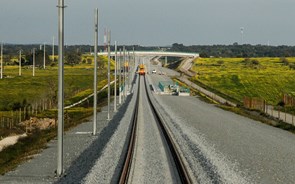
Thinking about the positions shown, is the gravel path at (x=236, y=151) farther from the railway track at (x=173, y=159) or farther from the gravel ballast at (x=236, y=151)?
the railway track at (x=173, y=159)

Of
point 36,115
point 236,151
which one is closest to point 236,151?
point 236,151

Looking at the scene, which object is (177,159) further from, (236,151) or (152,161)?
(236,151)

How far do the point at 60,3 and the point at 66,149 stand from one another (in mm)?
8528

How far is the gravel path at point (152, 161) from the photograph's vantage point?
51.6ft

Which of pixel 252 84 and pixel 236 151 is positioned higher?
pixel 252 84

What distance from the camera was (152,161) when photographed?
1903 centimetres

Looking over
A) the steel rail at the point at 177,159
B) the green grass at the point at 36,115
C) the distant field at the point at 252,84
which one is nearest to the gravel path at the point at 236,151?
the steel rail at the point at 177,159

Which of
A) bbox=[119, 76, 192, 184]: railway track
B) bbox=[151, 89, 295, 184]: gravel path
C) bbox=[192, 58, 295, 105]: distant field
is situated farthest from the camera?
bbox=[192, 58, 295, 105]: distant field

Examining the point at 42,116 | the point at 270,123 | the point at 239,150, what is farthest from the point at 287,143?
the point at 42,116

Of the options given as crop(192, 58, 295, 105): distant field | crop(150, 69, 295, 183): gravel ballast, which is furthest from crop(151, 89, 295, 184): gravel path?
crop(192, 58, 295, 105): distant field

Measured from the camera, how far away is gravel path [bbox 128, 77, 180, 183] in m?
15.7

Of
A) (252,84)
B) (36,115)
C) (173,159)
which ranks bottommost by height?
(36,115)

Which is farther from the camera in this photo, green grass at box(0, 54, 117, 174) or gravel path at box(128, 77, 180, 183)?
green grass at box(0, 54, 117, 174)

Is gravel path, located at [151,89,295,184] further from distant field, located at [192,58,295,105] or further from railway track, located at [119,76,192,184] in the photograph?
distant field, located at [192,58,295,105]
